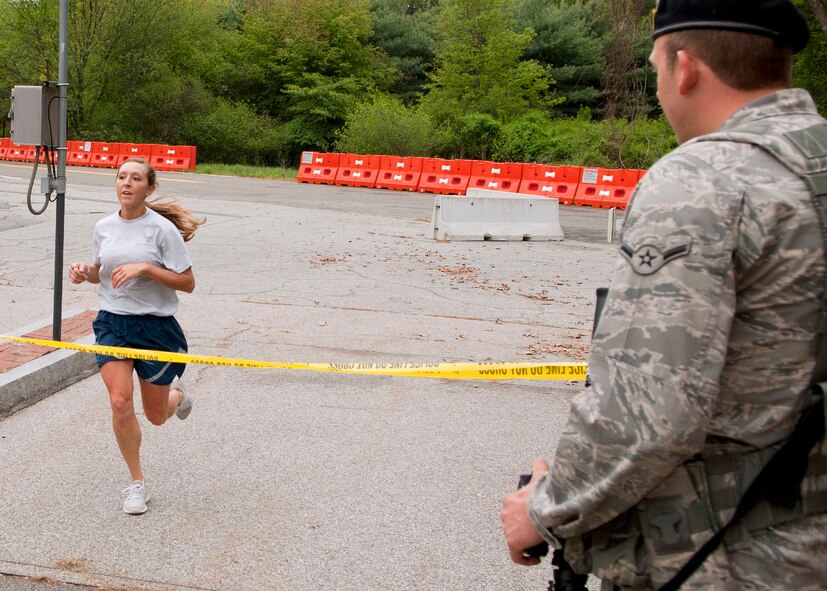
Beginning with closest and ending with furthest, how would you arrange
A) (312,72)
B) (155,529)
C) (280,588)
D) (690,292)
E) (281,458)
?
(690,292) < (280,588) < (155,529) < (281,458) < (312,72)

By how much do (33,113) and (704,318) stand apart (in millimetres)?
6176

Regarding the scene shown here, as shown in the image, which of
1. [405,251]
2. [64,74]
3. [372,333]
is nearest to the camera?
[64,74]

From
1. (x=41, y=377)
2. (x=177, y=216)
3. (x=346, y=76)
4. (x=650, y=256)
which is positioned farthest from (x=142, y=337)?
(x=346, y=76)

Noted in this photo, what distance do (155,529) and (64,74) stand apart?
3811 millimetres

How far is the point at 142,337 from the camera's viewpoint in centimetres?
482

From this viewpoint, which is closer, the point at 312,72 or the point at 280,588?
the point at 280,588

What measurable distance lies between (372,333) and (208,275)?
3.76 meters

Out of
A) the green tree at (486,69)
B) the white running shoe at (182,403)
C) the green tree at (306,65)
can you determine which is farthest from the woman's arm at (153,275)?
the green tree at (306,65)

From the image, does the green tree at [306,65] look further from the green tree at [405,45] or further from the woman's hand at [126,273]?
the woman's hand at [126,273]

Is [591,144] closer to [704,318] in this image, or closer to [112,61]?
[112,61]

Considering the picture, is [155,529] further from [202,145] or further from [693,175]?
[202,145]

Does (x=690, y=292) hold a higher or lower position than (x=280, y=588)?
higher

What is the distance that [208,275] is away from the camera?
1172cm

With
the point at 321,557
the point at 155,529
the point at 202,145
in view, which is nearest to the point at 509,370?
the point at 321,557
